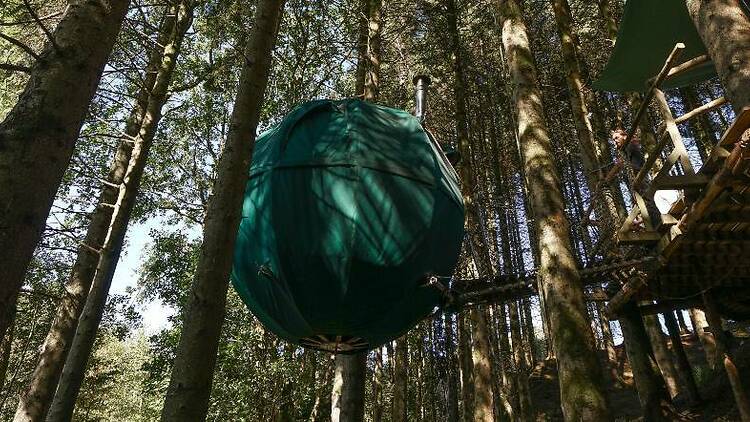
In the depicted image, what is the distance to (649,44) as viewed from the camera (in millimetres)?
8805

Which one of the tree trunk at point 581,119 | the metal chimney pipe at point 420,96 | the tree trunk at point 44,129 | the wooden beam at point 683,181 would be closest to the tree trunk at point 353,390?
the metal chimney pipe at point 420,96

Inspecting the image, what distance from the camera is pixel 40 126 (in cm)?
218

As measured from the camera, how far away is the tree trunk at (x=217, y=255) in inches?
111

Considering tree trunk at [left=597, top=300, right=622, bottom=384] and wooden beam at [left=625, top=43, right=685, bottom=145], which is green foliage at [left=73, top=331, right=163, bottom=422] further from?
tree trunk at [left=597, top=300, right=622, bottom=384]

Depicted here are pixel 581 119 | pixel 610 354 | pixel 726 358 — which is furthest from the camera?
pixel 610 354

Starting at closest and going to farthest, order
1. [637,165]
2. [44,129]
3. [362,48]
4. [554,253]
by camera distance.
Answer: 1. [44,129]
2. [554,253]
3. [637,165]
4. [362,48]

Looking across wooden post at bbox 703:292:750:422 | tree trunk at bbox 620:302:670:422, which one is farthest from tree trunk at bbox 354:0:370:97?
wooden post at bbox 703:292:750:422

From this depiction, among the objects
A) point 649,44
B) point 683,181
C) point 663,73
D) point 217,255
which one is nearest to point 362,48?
point 649,44

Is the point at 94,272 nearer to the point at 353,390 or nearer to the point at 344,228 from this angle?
the point at 353,390

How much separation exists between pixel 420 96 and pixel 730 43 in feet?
9.86

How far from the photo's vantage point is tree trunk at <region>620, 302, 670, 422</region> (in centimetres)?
850

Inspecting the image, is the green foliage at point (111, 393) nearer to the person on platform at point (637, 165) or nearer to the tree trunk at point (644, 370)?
the tree trunk at point (644, 370)

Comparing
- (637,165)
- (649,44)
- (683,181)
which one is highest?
(649,44)

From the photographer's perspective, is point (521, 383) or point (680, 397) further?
point (521, 383)
